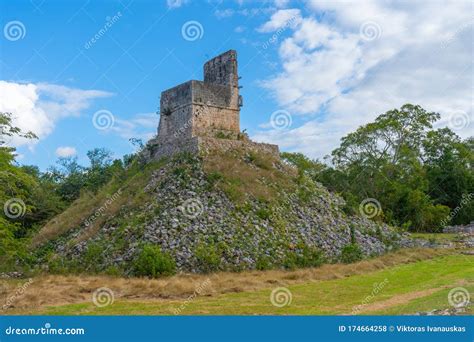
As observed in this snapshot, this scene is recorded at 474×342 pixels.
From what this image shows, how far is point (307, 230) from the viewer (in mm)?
23922

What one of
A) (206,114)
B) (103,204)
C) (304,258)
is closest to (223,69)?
(206,114)

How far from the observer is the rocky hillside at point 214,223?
67.5 ft

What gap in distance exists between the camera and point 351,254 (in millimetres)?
23031

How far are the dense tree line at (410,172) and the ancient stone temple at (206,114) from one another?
42.0 feet

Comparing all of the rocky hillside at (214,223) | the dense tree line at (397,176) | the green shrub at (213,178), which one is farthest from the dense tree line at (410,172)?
the green shrub at (213,178)

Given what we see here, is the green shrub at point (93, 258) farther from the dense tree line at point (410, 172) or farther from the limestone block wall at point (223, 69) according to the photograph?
the dense tree line at point (410, 172)

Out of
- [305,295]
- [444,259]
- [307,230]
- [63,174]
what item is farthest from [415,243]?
[63,174]

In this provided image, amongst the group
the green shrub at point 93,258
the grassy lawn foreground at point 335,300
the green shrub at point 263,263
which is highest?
the green shrub at point 93,258

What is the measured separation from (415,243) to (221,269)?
1313 centimetres

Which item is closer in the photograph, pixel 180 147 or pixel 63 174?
pixel 180 147

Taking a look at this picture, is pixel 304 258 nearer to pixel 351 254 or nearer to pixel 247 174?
pixel 351 254

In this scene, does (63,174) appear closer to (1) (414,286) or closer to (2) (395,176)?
(2) (395,176)

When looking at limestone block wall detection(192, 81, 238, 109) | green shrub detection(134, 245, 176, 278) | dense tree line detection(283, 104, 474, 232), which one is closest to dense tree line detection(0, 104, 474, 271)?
dense tree line detection(283, 104, 474, 232)

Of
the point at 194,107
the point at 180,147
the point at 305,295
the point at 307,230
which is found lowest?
the point at 305,295
